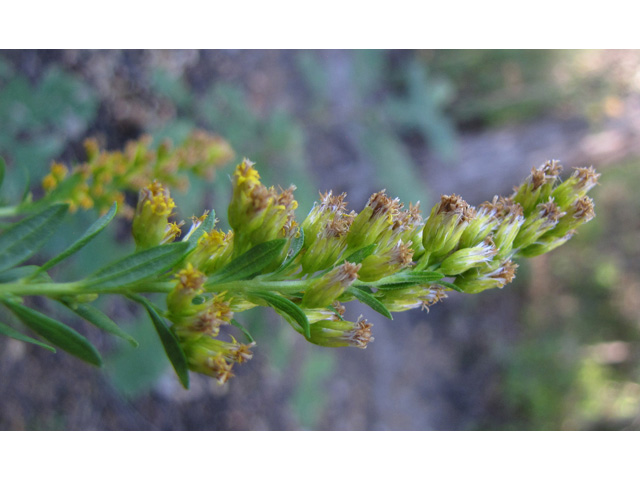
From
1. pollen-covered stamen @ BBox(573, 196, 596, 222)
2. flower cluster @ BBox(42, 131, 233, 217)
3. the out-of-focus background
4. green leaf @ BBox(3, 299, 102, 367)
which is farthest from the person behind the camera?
the out-of-focus background

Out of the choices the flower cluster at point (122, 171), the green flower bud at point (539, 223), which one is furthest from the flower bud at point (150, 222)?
the green flower bud at point (539, 223)

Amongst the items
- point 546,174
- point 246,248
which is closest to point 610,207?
point 546,174

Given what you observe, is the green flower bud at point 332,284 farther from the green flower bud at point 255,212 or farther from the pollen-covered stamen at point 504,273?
the pollen-covered stamen at point 504,273

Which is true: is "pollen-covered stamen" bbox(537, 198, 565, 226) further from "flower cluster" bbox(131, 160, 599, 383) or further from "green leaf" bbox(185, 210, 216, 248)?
"green leaf" bbox(185, 210, 216, 248)

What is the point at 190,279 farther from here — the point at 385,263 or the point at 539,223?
the point at 539,223

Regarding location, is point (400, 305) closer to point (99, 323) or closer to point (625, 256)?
point (99, 323)

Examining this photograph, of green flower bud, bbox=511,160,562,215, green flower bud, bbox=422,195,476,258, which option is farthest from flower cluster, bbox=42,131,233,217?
green flower bud, bbox=511,160,562,215
